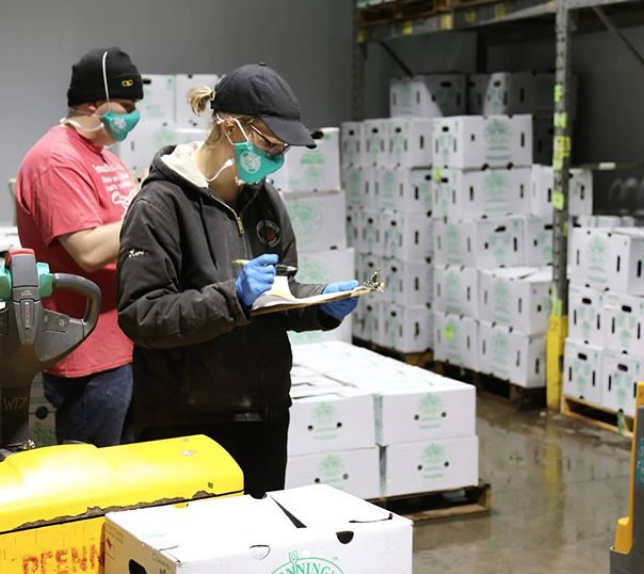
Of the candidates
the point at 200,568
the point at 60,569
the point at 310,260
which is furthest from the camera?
the point at 310,260

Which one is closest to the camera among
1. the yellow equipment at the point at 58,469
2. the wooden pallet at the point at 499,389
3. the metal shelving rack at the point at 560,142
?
the yellow equipment at the point at 58,469

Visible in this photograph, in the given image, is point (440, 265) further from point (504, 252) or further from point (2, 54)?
point (2, 54)

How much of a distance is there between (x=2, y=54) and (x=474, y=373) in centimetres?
491

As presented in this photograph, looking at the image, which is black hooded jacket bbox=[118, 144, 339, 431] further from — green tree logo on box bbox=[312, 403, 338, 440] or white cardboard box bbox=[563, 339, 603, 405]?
white cardboard box bbox=[563, 339, 603, 405]

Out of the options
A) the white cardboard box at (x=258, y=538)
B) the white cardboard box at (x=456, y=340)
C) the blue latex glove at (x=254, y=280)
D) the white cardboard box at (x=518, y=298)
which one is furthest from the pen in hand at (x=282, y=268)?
the white cardboard box at (x=456, y=340)

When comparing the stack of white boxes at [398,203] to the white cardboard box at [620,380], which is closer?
the white cardboard box at [620,380]

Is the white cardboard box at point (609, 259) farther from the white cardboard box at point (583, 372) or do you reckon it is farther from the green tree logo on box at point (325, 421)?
the green tree logo on box at point (325, 421)

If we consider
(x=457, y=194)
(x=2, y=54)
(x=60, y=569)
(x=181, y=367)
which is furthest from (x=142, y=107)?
(x=60, y=569)

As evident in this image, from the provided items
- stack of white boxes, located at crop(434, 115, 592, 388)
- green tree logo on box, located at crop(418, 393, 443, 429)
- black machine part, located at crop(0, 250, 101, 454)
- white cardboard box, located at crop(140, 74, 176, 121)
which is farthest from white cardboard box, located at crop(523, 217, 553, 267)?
black machine part, located at crop(0, 250, 101, 454)

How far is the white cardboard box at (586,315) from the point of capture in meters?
7.95

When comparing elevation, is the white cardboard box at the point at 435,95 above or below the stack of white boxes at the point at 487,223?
above

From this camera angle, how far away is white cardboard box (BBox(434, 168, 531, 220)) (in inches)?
365

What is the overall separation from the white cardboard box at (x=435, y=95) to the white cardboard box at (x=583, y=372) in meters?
2.94

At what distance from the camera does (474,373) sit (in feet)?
30.6
